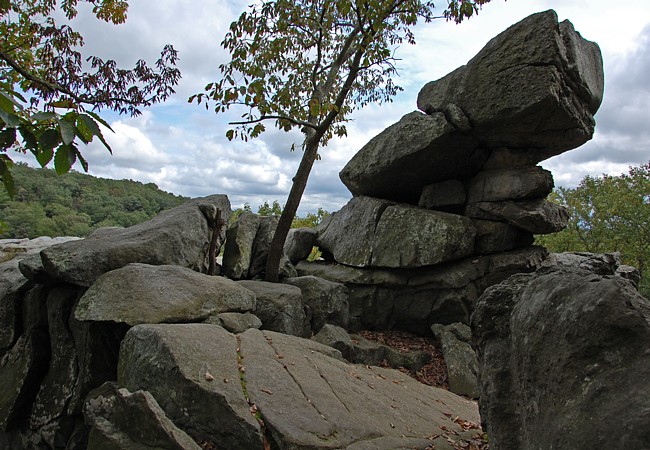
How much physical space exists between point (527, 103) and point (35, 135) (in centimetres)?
1145

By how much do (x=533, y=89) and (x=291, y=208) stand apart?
23.6 feet

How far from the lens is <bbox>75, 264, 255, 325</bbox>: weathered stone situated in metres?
8.25

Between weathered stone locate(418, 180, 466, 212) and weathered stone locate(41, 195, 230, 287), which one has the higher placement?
weathered stone locate(418, 180, 466, 212)

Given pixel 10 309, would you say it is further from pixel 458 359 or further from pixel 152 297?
pixel 458 359

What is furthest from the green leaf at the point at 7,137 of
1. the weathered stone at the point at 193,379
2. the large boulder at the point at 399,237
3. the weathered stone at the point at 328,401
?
the large boulder at the point at 399,237

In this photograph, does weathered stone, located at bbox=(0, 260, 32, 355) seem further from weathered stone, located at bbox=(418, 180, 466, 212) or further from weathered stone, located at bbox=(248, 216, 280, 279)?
weathered stone, located at bbox=(418, 180, 466, 212)

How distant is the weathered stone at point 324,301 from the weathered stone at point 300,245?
3.27 metres

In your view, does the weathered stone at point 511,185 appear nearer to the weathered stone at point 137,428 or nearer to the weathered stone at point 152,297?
the weathered stone at point 152,297

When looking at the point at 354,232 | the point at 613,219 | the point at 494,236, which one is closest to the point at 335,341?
the point at 354,232

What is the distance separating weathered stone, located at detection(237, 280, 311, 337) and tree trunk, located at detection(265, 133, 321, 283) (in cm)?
195

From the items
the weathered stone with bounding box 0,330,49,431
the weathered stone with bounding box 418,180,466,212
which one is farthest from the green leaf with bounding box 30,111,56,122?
the weathered stone with bounding box 418,180,466,212

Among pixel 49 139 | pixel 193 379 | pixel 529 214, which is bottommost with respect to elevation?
pixel 193 379

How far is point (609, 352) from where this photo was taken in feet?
9.98

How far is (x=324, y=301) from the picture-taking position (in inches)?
486
